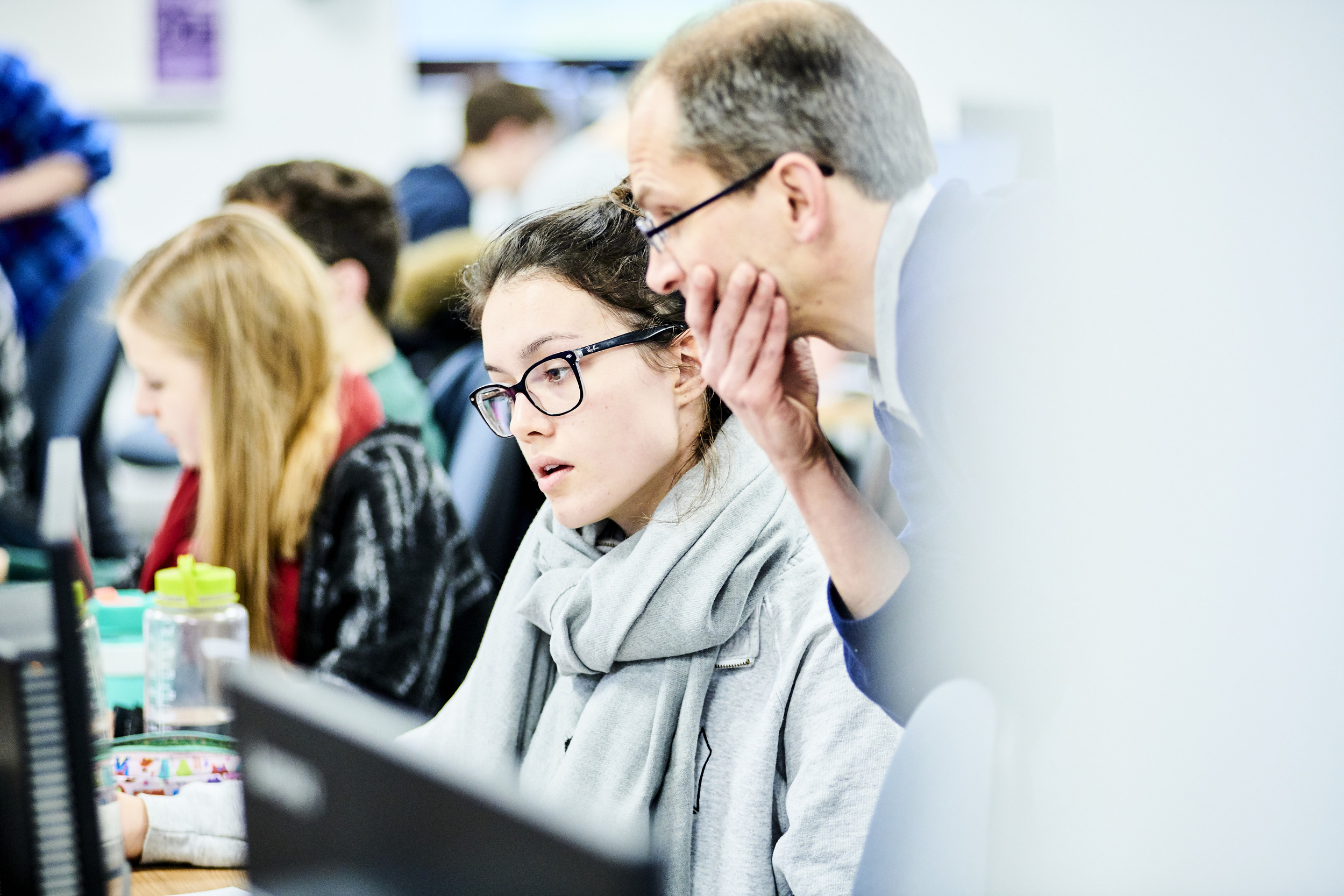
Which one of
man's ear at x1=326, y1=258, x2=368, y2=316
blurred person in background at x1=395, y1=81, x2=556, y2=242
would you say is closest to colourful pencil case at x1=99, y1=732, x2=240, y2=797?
man's ear at x1=326, y1=258, x2=368, y2=316

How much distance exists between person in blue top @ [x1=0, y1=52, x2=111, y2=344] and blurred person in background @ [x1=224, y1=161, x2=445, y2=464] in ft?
3.93

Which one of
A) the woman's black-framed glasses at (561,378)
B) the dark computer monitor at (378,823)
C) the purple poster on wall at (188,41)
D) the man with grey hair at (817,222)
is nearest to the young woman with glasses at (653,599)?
the woman's black-framed glasses at (561,378)

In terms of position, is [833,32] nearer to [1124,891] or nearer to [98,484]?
[1124,891]

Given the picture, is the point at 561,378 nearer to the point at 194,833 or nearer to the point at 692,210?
the point at 692,210

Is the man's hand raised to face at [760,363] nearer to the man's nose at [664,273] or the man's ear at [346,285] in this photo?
the man's nose at [664,273]

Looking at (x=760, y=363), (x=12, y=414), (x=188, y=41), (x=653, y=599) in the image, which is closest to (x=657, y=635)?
(x=653, y=599)

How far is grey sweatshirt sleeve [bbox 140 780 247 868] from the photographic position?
3.47 feet

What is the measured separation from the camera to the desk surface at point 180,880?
3.32 ft

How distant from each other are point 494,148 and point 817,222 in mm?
3400

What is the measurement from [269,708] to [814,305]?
45 cm

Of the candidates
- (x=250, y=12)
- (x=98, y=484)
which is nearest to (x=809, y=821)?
(x=98, y=484)

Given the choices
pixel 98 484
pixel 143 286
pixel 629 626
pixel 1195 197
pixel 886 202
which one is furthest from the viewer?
pixel 98 484

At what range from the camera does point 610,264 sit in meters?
1.12

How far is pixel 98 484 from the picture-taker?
8.44ft
